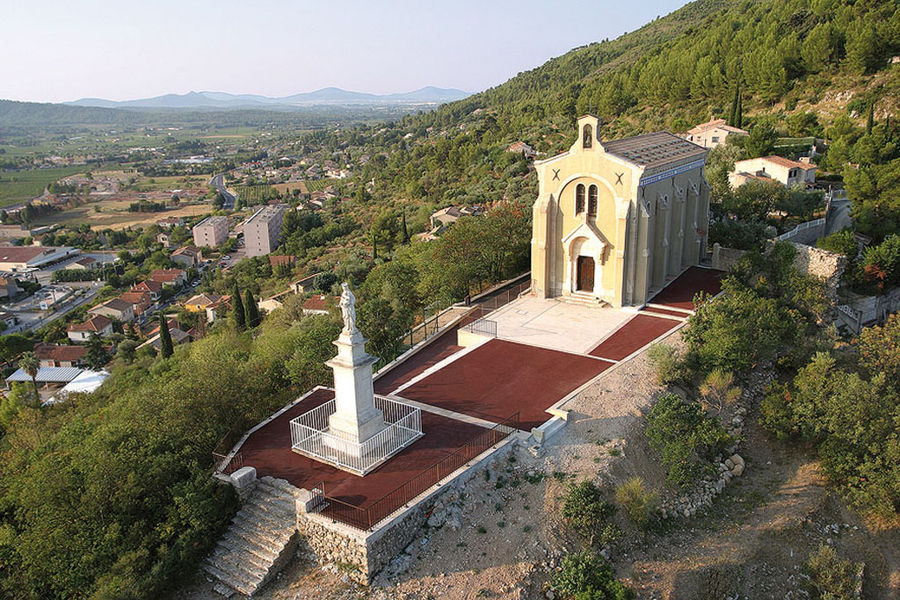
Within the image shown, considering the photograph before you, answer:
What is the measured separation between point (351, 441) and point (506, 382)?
658 cm

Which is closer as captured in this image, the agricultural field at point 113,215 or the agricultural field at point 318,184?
the agricultural field at point 113,215

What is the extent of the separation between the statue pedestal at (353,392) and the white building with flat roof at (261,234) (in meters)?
86.8

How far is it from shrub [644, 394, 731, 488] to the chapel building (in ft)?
33.5

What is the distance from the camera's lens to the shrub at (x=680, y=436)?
17.2m

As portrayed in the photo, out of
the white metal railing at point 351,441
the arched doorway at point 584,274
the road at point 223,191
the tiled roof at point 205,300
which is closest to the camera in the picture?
the white metal railing at point 351,441

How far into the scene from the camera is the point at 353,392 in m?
16.3

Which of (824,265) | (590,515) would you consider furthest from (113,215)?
(590,515)

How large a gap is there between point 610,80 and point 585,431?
73292 millimetres

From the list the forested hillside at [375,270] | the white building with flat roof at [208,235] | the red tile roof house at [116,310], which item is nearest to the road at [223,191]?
the white building with flat roof at [208,235]

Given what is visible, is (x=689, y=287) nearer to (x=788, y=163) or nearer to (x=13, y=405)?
(x=788, y=163)

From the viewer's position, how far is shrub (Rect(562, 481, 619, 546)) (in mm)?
15234

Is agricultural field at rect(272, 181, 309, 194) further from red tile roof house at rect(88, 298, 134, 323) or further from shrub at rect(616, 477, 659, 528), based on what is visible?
shrub at rect(616, 477, 659, 528)

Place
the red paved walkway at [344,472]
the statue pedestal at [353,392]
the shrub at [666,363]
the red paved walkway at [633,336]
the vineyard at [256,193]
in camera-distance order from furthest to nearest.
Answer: the vineyard at [256,193], the red paved walkway at [633,336], the shrub at [666,363], the statue pedestal at [353,392], the red paved walkway at [344,472]

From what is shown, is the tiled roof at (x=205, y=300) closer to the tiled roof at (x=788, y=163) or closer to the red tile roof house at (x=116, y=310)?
the red tile roof house at (x=116, y=310)
